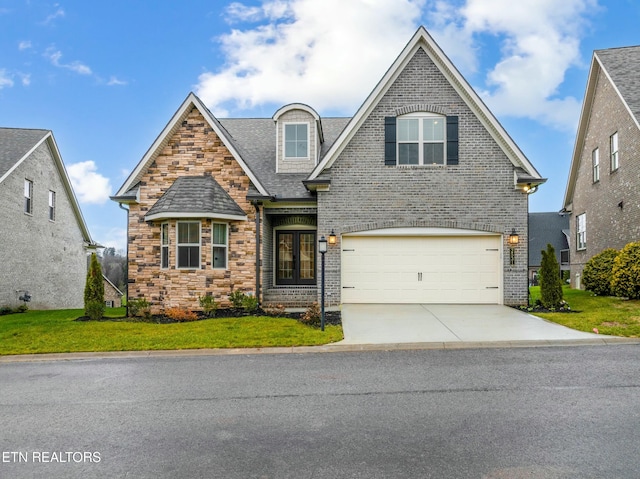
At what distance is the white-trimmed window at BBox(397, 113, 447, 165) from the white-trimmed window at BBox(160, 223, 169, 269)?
789cm

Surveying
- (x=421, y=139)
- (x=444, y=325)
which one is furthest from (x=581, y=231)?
(x=444, y=325)

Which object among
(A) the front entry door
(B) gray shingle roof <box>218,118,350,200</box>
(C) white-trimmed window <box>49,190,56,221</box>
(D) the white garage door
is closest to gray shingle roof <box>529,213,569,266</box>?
(B) gray shingle roof <box>218,118,350,200</box>

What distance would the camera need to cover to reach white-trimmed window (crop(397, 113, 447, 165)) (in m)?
14.1

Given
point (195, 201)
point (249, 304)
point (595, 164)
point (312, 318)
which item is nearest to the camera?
point (312, 318)

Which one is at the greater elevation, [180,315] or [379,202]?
[379,202]

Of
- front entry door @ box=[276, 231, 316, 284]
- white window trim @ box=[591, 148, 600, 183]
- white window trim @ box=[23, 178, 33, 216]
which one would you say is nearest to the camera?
front entry door @ box=[276, 231, 316, 284]

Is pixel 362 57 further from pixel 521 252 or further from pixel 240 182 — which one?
pixel 521 252

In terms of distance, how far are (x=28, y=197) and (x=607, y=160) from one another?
25.4 meters

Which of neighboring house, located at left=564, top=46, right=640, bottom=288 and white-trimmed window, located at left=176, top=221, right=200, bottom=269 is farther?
neighboring house, located at left=564, top=46, right=640, bottom=288

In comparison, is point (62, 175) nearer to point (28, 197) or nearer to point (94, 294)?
point (28, 197)

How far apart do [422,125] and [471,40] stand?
5.58 m

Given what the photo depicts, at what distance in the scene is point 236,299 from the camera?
13.8 m

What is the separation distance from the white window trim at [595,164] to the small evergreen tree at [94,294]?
68.0 feet

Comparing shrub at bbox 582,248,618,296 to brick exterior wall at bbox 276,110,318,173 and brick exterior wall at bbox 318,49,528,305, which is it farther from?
brick exterior wall at bbox 276,110,318,173
